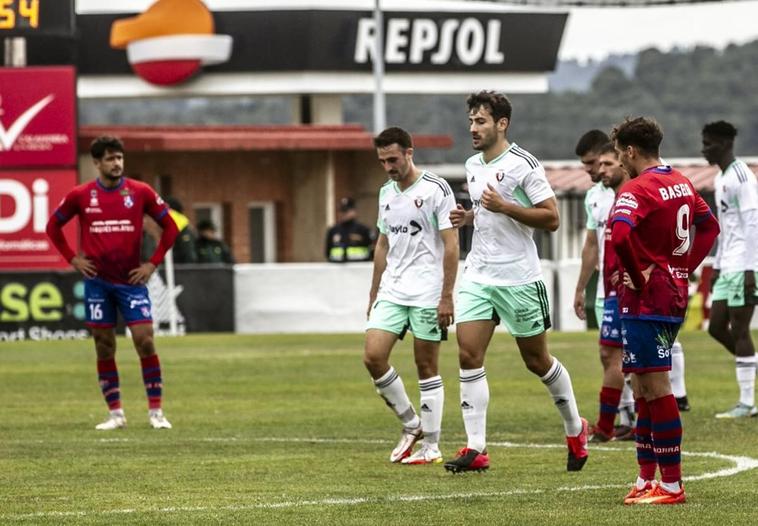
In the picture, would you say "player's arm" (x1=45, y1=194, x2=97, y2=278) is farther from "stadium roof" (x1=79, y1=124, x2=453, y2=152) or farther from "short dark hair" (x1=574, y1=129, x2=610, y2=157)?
"stadium roof" (x1=79, y1=124, x2=453, y2=152)

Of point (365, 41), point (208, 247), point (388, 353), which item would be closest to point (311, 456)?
point (388, 353)

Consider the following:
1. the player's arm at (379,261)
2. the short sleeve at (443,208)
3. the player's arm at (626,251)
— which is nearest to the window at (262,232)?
the player's arm at (379,261)

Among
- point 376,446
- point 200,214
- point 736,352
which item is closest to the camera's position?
point 376,446

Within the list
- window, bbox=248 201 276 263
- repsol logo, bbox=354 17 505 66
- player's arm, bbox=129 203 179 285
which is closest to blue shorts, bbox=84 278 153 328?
player's arm, bbox=129 203 179 285

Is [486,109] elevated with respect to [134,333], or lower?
elevated

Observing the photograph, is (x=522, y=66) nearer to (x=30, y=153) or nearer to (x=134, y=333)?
(x=30, y=153)

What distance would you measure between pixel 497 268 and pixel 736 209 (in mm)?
4855

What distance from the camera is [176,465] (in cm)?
1255

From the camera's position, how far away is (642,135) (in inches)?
395

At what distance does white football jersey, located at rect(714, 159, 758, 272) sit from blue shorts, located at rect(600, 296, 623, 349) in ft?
7.29

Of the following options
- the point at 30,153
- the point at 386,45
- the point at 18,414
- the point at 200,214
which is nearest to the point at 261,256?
the point at 200,214

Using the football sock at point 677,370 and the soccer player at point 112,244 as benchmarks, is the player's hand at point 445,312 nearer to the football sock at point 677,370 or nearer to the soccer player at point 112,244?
the soccer player at point 112,244

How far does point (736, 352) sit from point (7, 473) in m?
7.01

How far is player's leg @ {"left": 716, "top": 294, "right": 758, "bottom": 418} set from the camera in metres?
16.2
